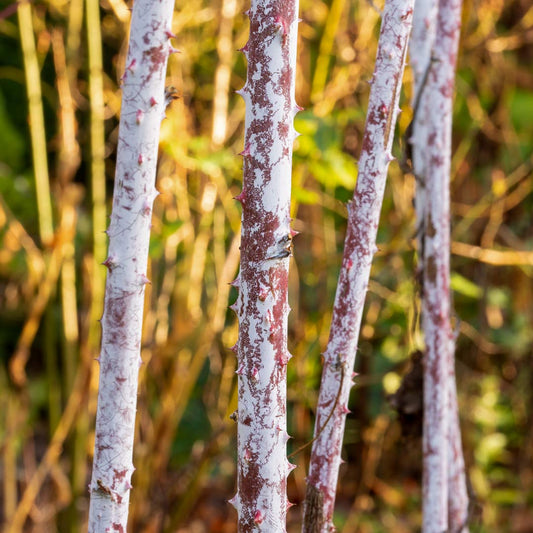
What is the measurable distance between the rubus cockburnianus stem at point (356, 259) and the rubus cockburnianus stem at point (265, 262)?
14 cm

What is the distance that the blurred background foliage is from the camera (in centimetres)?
199

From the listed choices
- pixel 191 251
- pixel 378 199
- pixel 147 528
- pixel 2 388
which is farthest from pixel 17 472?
pixel 378 199

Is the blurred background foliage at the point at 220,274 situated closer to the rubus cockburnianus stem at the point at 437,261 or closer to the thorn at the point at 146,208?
the rubus cockburnianus stem at the point at 437,261

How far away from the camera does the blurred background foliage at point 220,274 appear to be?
199 cm

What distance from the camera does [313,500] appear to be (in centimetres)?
101

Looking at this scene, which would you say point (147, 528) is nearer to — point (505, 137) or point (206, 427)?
point (206, 427)

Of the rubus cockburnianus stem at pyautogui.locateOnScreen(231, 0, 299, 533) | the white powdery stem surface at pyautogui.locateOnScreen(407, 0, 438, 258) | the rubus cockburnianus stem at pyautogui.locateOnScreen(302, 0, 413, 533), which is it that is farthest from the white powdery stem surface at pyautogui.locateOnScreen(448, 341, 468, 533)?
the rubus cockburnianus stem at pyautogui.locateOnScreen(231, 0, 299, 533)

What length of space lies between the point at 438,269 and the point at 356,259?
38cm

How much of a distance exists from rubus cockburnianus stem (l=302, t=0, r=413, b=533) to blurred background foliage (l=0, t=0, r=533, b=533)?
1.55ft

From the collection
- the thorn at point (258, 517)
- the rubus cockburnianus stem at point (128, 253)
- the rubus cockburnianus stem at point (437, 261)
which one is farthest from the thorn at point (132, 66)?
the rubus cockburnianus stem at point (437, 261)

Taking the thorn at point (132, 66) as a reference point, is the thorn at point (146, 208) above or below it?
below

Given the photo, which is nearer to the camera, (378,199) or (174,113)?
(378,199)

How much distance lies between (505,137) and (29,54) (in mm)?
2134

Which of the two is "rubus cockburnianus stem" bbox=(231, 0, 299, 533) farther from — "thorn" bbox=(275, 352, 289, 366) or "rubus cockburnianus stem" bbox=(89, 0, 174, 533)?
"rubus cockburnianus stem" bbox=(89, 0, 174, 533)
